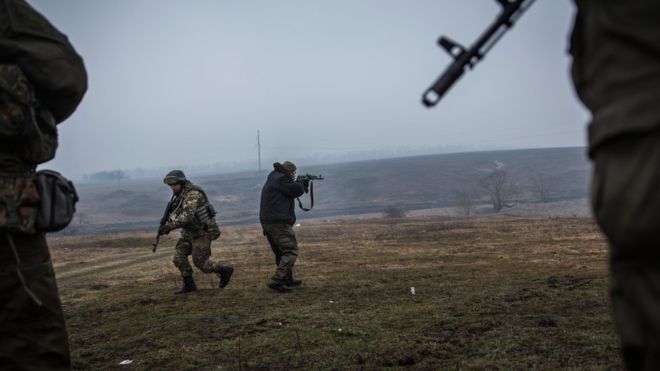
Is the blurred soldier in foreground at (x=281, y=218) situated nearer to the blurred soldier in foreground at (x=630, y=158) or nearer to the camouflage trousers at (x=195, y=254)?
the camouflage trousers at (x=195, y=254)

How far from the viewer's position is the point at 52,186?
11.2 feet

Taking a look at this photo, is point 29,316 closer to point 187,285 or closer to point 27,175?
point 27,175

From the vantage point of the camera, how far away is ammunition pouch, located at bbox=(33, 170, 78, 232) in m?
3.29

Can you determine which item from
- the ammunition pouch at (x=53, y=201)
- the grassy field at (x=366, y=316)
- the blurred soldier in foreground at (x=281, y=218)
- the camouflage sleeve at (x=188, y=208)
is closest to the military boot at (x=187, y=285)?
the grassy field at (x=366, y=316)

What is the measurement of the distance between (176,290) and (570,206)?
4496cm

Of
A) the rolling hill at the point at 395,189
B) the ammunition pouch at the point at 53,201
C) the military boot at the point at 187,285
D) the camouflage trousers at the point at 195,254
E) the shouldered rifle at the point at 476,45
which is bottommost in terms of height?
the rolling hill at the point at 395,189

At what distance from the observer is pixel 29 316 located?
10.1 feet

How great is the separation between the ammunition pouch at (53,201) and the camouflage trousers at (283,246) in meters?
6.71

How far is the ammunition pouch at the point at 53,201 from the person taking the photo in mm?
3285

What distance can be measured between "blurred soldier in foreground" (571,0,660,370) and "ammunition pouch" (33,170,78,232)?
9.70ft

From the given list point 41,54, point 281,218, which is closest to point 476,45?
point 41,54

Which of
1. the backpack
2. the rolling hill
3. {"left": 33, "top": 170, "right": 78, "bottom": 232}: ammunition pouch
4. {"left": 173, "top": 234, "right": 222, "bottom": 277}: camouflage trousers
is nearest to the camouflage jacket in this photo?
{"left": 173, "top": 234, "right": 222, "bottom": 277}: camouflage trousers

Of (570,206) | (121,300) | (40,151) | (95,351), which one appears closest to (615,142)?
(40,151)

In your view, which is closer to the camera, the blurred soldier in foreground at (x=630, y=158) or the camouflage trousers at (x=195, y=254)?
the blurred soldier in foreground at (x=630, y=158)
